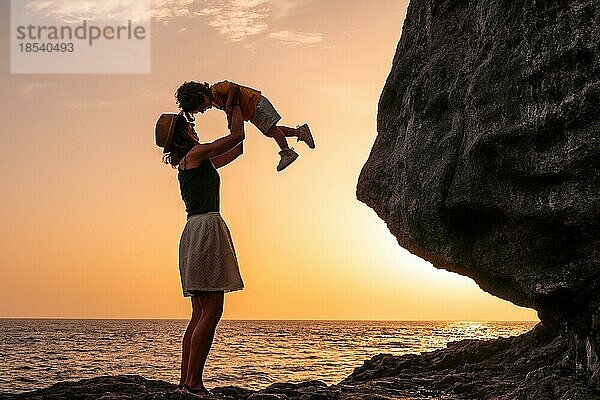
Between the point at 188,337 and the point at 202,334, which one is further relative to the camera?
the point at 188,337

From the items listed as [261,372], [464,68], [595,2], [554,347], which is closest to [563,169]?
[595,2]

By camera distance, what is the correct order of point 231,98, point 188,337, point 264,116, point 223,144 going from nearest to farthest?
1. point 223,144
2. point 188,337
3. point 231,98
4. point 264,116

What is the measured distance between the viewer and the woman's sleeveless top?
7.48 m

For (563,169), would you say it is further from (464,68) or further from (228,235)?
(228,235)

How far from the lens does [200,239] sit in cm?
732

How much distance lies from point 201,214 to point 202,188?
10.5 inches

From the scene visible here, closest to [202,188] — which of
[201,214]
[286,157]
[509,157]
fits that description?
[201,214]

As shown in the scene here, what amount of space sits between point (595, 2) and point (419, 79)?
3892 millimetres

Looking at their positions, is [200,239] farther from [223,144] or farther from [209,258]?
[223,144]

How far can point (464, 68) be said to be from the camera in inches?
415

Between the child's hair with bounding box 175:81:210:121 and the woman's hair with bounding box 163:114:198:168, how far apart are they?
0.14 meters

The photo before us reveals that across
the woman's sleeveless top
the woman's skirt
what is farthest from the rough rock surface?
the woman's skirt

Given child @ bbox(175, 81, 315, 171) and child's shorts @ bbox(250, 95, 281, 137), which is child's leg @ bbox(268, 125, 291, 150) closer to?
child @ bbox(175, 81, 315, 171)

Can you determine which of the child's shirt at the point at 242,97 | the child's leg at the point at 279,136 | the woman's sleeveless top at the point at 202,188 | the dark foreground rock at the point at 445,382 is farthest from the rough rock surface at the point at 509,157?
the woman's sleeveless top at the point at 202,188
